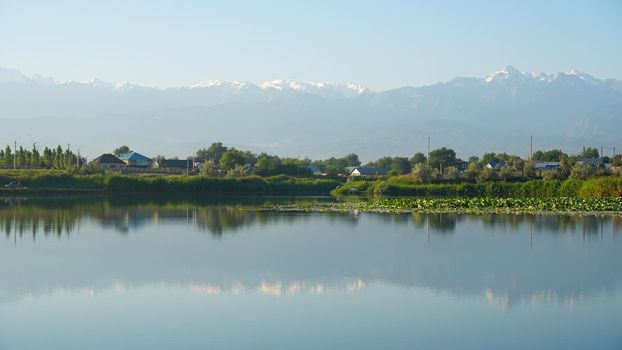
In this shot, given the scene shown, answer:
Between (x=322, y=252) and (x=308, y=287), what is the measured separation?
20.1ft

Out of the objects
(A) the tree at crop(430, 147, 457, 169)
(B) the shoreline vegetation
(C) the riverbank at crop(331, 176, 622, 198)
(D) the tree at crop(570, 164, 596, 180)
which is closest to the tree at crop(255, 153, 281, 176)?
(B) the shoreline vegetation

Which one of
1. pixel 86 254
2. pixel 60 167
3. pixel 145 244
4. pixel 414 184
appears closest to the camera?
pixel 86 254

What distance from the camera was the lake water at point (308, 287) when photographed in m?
14.2

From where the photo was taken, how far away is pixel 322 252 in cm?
2442

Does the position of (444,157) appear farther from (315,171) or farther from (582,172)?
(582,172)

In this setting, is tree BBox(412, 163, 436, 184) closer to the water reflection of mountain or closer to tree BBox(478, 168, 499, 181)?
tree BBox(478, 168, 499, 181)

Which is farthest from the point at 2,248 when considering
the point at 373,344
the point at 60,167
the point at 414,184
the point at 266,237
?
the point at 60,167

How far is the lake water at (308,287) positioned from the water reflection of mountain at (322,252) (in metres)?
0.06

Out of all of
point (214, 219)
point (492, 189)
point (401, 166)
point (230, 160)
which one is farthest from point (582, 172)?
point (401, 166)

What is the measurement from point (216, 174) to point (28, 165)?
697 inches

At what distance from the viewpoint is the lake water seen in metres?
14.2

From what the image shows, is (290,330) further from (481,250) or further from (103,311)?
(481,250)

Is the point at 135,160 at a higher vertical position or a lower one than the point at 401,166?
higher

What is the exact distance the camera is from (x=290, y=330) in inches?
572
